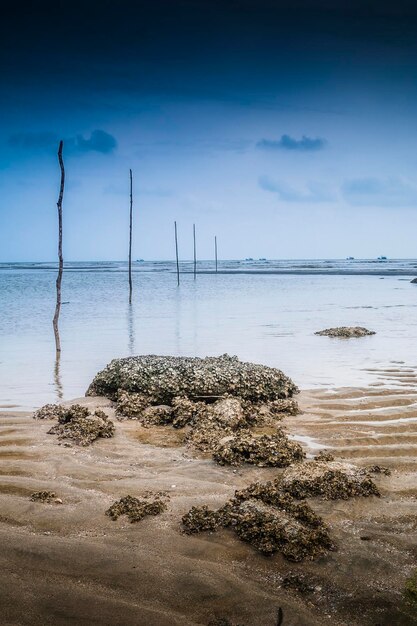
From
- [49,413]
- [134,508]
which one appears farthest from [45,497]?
[49,413]

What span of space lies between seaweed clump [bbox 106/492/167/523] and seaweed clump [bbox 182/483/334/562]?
0.35 metres

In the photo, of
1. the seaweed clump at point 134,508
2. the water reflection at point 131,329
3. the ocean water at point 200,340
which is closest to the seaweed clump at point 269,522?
the seaweed clump at point 134,508

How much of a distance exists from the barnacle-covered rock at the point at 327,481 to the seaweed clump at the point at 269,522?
9.6 inches

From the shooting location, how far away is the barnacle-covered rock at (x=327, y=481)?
15.9 feet

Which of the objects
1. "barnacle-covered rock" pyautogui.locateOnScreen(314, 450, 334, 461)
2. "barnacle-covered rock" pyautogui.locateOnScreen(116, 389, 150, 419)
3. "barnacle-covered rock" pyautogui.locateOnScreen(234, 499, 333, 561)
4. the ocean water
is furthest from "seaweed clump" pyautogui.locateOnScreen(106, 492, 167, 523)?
the ocean water

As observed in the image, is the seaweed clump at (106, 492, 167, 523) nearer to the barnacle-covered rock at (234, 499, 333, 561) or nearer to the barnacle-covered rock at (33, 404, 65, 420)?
the barnacle-covered rock at (234, 499, 333, 561)

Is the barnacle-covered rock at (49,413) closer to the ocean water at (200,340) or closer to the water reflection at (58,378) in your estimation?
the ocean water at (200,340)

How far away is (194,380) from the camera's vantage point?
325 inches

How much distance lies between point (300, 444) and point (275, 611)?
352cm

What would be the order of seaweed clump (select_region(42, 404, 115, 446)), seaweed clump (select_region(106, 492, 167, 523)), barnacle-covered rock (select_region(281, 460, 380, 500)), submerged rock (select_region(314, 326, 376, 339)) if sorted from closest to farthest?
seaweed clump (select_region(106, 492, 167, 523)), barnacle-covered rock (select_region(281, 460, 380, 500)), seaweed clump (select_region(42, 404, 115, 446)), submerged rock (select_region(314, 326, 376, 339))

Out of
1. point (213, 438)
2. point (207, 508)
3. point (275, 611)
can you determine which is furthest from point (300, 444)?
point (275, 611)

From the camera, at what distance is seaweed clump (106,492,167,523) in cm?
440

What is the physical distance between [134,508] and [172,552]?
75cm

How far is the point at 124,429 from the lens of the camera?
727 cm
